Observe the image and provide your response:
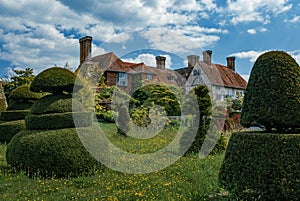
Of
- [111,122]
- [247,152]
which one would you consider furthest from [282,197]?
[111,122]

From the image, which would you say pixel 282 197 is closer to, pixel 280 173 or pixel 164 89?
pixel 280 173

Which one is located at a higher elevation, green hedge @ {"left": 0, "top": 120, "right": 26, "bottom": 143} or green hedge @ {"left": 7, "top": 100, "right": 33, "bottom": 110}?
green hedge @ {"left": 7, "top": 100, "right": 33, "bottom": 110}

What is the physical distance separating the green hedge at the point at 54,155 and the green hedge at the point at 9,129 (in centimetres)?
677

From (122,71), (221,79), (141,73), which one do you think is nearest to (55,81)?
(122,71)

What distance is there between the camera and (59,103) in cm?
770

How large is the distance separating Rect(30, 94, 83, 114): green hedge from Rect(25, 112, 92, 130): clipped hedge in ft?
0.56

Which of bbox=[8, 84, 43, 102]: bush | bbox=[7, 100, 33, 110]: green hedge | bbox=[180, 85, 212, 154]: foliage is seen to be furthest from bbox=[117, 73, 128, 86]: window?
bbox=[180, 85, 212, 154]: foliage

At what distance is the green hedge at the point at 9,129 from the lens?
1338 cm

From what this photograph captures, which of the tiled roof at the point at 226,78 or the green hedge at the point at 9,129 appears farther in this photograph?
the tiled roof at the point at 226,78

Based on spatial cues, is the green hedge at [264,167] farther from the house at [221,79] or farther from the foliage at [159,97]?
the house at [221,79]

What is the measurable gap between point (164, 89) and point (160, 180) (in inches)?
385

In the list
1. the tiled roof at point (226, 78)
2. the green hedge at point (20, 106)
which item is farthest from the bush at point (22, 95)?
the tiled roof at point (226, 78)

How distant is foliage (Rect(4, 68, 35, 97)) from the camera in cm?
2544

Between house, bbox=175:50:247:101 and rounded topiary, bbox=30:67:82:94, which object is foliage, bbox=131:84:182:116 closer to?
house, bbox=175:50:247:101
